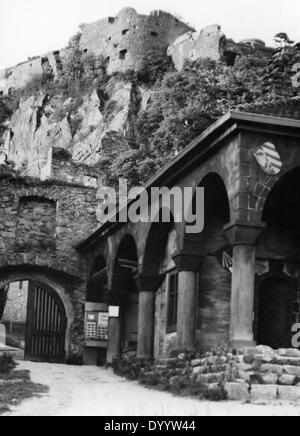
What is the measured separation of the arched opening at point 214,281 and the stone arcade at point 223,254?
2cm

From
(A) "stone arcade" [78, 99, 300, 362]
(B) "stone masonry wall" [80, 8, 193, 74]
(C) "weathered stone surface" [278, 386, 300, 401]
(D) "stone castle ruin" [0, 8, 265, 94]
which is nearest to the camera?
(C) "weathered stone surface" [278, 386, 300, 401]

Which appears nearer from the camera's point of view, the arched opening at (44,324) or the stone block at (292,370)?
the stone block at (292,370)

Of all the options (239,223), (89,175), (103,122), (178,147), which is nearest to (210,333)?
(239,223)

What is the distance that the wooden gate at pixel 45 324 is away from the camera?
87.5ft

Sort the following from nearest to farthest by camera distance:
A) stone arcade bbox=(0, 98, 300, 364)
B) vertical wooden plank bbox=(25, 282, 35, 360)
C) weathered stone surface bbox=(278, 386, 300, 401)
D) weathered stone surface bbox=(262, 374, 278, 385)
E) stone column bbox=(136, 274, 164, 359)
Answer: weathered stone surface bbox=(278, 386, 300, 401) → weathered stone surface bbox=(262, 374, 278, 385) → stone arcade bbox=(0, 98, 300, 364) → stone column bbox=(136, 274, 164, 359) → vertical wooden plank bbox=(25, 282, 35, 360)

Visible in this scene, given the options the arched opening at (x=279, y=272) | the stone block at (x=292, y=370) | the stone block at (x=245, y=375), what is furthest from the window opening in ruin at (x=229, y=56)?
the stone block at (x=245, y=375)

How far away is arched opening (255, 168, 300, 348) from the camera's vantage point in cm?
1820

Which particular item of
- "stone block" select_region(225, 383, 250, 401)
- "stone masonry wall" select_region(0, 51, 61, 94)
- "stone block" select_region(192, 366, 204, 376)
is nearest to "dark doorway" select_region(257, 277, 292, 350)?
"stone block" select_region(192, 366, 204, 376)

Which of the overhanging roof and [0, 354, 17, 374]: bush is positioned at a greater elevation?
the overhanging roof

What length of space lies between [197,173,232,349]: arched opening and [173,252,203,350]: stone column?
1.72ft

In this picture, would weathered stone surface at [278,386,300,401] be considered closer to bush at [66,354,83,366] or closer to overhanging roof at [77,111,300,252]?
overhanging roof at [77,111,300,252]

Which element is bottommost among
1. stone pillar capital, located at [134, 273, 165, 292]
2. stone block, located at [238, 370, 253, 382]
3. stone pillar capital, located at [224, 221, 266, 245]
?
stone block, located at [238, 370, 253, 382]

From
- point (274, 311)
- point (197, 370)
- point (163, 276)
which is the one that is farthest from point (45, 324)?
point (197, 370)

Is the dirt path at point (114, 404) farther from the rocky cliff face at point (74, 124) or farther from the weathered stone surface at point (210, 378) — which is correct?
the rocky cliff face at point (74, 124)
